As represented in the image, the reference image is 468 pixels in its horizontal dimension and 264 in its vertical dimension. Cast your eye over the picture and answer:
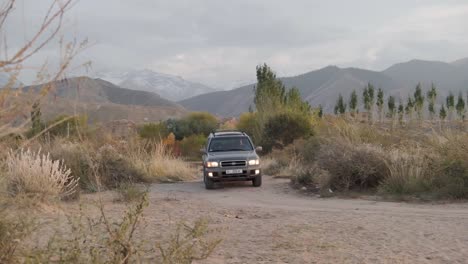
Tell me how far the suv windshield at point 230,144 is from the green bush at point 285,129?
15.0 meters

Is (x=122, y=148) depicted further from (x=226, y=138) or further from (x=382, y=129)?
(x=382, y=129)

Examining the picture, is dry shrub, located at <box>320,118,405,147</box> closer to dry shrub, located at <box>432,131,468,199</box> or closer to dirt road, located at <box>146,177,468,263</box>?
dry shrub, located at <box>432,131,468,199</box>

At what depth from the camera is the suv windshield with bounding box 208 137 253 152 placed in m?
18.7

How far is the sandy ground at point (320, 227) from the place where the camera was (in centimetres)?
713

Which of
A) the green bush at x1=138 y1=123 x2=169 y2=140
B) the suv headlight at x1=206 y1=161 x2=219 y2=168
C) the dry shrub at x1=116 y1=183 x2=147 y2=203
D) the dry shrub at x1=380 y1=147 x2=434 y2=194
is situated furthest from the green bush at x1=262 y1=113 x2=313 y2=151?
the dry shrub at x1=116 y1=183 x2=147 y2=203

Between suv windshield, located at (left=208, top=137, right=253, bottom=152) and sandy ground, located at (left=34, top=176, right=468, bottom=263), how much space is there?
327cm

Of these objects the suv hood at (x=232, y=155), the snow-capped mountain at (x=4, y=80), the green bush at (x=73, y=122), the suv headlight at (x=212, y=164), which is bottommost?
the suv headlight at (x=212, y=164)

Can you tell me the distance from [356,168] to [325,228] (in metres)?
7.42

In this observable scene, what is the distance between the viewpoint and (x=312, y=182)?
18.1 meters

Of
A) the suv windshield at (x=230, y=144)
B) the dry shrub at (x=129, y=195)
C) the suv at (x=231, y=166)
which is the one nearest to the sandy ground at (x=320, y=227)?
the dry shrub at (x=129, y=195)

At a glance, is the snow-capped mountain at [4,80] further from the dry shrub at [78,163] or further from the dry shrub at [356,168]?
the dry shrub at [356,168]

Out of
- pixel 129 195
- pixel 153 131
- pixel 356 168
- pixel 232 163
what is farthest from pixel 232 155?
pixel 153 131

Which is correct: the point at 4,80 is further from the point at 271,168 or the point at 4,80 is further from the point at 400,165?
the point at 271,168

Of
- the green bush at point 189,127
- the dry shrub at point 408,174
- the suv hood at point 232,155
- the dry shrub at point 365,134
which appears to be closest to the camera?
the dry shrub at point 408,174
